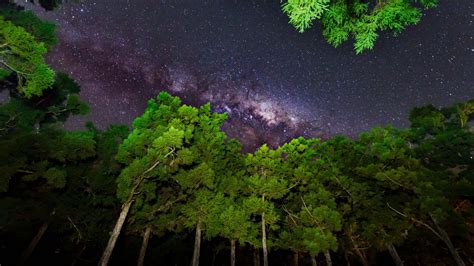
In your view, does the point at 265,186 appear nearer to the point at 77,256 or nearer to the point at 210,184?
the point at 210,184

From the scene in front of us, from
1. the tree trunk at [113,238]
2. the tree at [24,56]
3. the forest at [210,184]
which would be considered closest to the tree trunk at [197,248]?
the forest at [210,184]

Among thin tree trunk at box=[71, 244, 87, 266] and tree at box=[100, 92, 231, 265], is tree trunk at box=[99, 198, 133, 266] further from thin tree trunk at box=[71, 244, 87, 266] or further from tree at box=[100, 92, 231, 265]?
thin tree trunk at box=[71, 244, 87, 266]

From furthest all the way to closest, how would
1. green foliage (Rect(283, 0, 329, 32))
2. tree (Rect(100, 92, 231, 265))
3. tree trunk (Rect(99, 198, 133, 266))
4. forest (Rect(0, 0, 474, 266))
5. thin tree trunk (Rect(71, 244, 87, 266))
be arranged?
thin tree trunk (Rect(71, 244, 87, 266)), forest (Rect(0, 0, 474, 266)), tree (Rect(100, 92, 231, 265)), tree trunk (Rect(99, 198, 133, 266)), green foliage (Rect(283, 0, 329, 32))

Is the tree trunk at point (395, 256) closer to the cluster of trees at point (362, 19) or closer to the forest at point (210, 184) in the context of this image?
the forest at point (210, 184)

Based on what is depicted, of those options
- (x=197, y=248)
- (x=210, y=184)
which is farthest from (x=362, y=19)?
(x=197, y=248)

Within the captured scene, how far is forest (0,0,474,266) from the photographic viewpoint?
43.3 feet

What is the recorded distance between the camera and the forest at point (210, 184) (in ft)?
43.3

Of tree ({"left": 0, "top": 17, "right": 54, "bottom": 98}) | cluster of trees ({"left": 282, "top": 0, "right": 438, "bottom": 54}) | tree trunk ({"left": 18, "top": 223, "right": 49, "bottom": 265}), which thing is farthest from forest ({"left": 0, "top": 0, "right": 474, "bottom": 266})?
cluster of trees ({"left": 282, "top": 0, "right": 438, "bottom": 54})

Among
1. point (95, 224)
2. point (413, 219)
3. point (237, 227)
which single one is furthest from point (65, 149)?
point (413, 219)

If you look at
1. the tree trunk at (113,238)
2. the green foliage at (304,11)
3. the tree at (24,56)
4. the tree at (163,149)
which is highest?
the tree at (163,149)

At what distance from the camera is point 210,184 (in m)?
14.6

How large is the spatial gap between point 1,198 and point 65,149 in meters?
4.13

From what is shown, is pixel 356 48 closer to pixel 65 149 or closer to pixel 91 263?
pixel 65 149

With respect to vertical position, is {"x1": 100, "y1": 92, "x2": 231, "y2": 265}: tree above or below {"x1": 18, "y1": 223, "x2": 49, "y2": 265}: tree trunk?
above
